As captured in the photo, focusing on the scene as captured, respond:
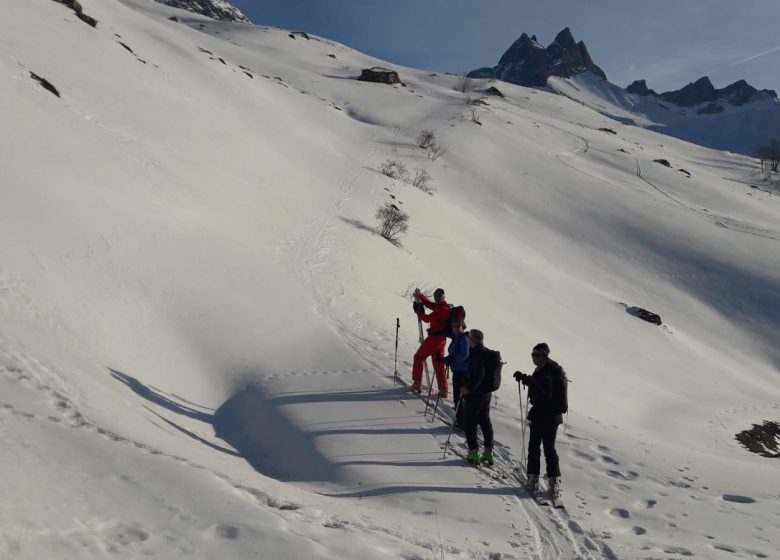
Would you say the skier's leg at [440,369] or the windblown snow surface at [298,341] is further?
the skier's leg at [440,369]

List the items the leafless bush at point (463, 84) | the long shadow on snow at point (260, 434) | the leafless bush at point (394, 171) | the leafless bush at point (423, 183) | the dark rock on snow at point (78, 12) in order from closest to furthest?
the long shadow on snow at point (260, 434) < the dark rock on snow at point (78, 12) < the leafless bush at point (423, 183) < the leafless bush at point (394, 171) < the leafless bush at point (463, 84)

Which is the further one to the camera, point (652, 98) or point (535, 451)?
point (652, 98)

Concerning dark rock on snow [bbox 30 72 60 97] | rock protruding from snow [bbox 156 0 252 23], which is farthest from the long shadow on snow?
rock protruding from snow [bbox 156 0 252 23]

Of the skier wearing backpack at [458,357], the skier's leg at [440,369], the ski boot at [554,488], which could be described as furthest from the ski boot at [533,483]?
the skier's leg at [440,369]

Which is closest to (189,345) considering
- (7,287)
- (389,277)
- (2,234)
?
(7,287)

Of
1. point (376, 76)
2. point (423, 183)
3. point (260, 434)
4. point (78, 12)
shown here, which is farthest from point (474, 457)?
point (376, 76)

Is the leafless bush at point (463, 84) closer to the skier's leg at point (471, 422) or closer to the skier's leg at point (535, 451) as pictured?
the skier's leg at point (471, 422)

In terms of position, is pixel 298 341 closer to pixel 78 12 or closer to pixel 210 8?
pixel 78 12

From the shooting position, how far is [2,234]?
897 cm

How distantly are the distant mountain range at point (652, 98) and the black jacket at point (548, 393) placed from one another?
147119mm

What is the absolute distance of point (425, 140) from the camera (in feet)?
154

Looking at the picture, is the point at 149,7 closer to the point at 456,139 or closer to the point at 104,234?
the point at 456,139

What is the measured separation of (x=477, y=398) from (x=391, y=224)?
17.0m

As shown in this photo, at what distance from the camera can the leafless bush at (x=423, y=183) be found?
34144 millimetres
